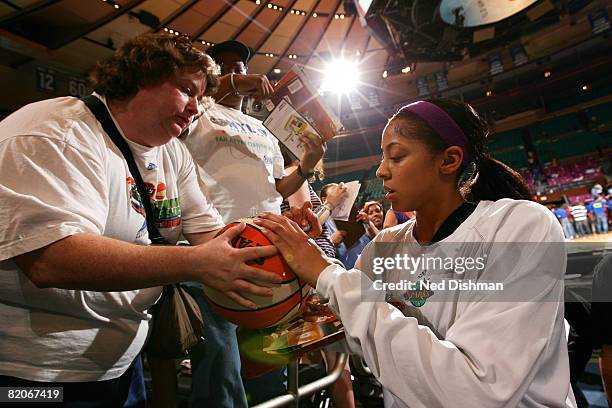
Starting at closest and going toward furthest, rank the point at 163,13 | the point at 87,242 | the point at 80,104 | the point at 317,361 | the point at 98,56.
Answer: the point at 87,242, the point at 80,104, the point at 317,361, the point at 163,13, the point at 98,56

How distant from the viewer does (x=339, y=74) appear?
14188 mm

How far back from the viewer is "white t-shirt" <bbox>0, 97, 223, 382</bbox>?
3.07ft

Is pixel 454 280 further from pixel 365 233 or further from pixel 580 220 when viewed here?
pixel 580 220

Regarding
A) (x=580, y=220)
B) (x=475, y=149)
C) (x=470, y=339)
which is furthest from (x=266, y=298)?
(x=580, y=220)

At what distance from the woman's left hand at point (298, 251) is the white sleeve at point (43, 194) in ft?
1.63

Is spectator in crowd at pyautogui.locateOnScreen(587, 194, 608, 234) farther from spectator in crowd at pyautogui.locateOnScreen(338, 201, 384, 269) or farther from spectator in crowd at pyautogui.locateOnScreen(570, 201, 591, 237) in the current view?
spectator in crowd at pyautogui.locateOnScreen(338, 201, 384, 269)

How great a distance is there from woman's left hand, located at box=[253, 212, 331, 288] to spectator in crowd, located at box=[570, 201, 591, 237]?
14.6 metres

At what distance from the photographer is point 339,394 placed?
8.49 feet

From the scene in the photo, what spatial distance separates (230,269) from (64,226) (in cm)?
43

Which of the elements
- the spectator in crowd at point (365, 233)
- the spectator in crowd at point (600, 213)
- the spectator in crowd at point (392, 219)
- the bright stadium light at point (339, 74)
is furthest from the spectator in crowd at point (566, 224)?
the spectator in crowd at point (392, 219)

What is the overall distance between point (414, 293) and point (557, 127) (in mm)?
21751

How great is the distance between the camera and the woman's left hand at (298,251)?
1.07 m

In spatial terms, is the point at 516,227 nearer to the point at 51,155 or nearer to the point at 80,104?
the point at 51,155

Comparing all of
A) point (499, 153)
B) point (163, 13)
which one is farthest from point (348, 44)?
point (499, 153)
